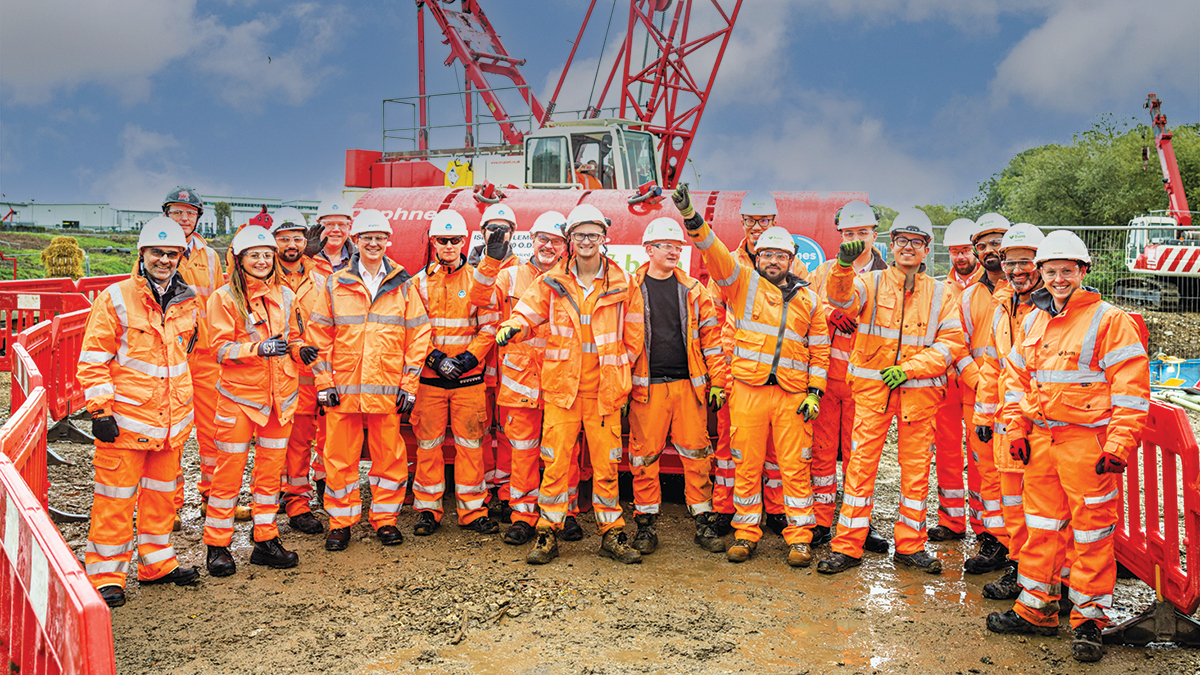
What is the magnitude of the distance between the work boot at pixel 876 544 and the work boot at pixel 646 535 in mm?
1282

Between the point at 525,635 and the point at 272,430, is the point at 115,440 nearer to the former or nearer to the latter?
the point at 272,430

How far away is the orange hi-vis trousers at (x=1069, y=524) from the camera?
11.9 ft

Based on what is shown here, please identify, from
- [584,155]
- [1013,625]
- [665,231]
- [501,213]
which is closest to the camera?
[1013,625]

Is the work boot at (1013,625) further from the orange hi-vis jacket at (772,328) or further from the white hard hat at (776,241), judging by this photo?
the white hard hat at (776,241)

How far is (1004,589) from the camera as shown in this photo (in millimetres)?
4363

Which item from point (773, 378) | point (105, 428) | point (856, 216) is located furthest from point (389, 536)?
point (856, 216)

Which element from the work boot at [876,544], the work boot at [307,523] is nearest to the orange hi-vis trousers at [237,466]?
the work boot at [307,523]

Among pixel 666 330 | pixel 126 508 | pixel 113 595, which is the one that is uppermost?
pixel 666 330

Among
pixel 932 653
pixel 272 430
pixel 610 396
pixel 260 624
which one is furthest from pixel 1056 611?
pixel 272 430

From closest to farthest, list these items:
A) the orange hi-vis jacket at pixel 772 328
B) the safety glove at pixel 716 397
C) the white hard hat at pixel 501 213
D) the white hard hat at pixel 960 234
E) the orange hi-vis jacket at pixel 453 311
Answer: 1. the orange hi-vis jacket at pixel 772 328
2. the safety glove at pixel 716 397
3. the white hard hat at pixel 960 234
4. the orange hi-vis jacket at pixel 453 311
5. the white hard hat at pixel 501 213

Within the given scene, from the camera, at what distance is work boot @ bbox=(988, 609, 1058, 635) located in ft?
12.8

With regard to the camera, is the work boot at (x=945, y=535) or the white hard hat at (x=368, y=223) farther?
the work boot at (x=945, y=535)

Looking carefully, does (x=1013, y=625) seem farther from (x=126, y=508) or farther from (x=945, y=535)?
(x=126, y=508)

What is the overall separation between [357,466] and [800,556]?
2684 mm
